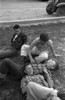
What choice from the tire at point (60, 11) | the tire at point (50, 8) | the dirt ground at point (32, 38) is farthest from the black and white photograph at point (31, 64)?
the tire at point (50, 8)

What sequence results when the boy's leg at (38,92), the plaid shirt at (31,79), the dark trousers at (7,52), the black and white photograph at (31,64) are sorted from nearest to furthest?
the boy's leg at (38,92)
the black and white photograph at (31,64)
the plaid shirt at (31,79)
the dark trousers at (7,52)

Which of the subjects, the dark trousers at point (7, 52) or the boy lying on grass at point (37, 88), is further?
the dark trousers at point (7, 52)

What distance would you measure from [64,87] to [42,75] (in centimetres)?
55

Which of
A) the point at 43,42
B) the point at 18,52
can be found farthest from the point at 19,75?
the point at 18,52

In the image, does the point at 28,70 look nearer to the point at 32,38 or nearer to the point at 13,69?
the point at 13,69

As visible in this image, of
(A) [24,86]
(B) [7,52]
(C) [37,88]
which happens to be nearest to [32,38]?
(B) [7,52]

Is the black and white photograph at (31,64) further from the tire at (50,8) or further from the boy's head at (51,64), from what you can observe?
the tire at (50,8)

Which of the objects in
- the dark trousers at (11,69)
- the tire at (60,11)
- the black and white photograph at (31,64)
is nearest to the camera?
the black and white photograph at (31,64)

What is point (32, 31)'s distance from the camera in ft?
21.9

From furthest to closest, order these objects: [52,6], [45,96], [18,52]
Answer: [52,6], [18,52], [45,96]

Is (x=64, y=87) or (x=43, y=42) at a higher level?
(x=43, y=42)

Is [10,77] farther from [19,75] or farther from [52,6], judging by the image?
[52,6]

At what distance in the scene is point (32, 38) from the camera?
6.25m

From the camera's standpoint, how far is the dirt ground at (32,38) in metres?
4.17
